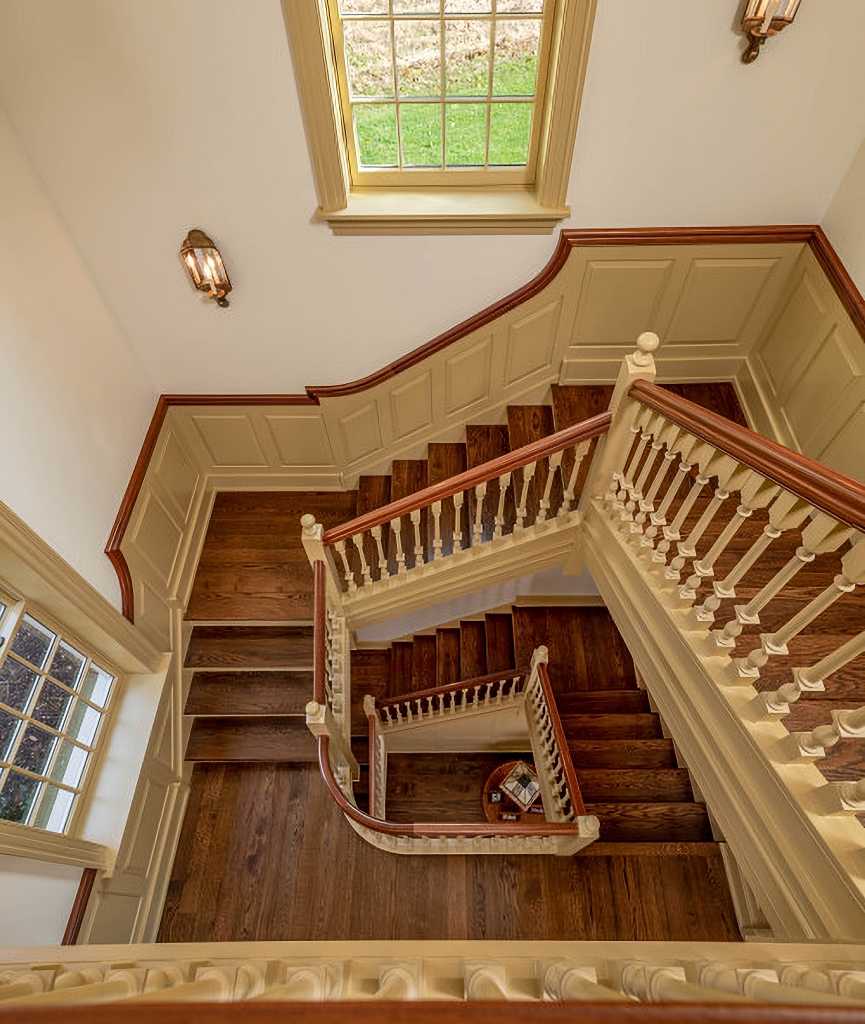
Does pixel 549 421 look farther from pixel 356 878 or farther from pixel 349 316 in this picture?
pixel 356 878

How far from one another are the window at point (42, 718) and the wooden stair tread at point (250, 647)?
2.64ft

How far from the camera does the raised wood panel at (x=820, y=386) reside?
2.90 m

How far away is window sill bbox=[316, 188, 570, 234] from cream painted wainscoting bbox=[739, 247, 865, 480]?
146cm

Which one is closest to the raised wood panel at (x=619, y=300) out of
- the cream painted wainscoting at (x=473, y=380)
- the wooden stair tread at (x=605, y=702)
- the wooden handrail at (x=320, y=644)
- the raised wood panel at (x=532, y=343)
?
the cream painted wainscoting at (x=473, y=380)

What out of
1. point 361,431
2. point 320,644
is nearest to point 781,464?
point 320,644

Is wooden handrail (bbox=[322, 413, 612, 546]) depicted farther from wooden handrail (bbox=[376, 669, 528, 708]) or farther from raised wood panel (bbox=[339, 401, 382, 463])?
wooden handrail (bbox=[376, 669, 528, 708])

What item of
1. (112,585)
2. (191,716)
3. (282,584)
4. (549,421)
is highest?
(549,421)

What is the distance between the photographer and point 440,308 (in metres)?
3.39

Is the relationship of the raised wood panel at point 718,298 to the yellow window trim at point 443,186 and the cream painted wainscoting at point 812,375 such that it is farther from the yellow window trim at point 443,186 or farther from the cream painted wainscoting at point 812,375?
the yellow window trim at point 443,186

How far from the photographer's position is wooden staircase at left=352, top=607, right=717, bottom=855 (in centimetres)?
319

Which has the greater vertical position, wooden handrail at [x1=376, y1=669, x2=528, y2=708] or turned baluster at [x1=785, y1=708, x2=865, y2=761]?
wooden handrail at [x1=376, y1=669, x2=528, y2=708]

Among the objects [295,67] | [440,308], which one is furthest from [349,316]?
[295,67]

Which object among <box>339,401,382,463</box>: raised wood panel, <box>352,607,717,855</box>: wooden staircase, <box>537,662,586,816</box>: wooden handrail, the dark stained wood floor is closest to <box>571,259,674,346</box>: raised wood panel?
<box>339,401,382,463</box>: raised wood panel

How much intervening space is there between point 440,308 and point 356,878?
344 centimetres
